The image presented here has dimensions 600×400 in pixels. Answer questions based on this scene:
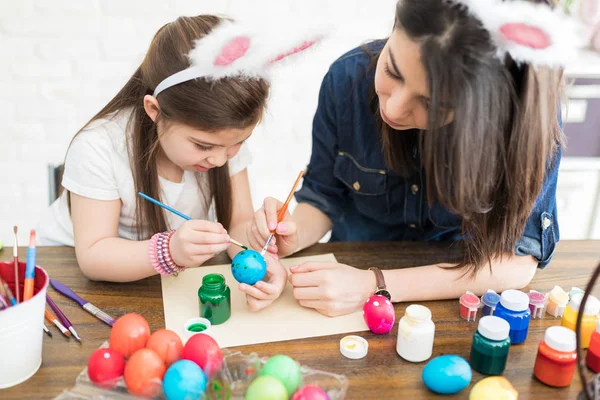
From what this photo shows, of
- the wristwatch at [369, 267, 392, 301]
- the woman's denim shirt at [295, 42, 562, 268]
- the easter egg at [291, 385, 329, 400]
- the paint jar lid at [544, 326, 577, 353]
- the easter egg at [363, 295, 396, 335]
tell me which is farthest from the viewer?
the woman's denim shirt at [295, 42, 562, 268]

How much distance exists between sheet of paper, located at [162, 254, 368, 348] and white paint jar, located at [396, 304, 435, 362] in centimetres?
9

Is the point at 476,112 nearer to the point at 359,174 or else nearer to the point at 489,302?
the point at 489,302

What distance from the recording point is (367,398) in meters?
0.80

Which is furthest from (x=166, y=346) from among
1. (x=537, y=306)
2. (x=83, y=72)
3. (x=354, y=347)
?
(x=83, y=72)

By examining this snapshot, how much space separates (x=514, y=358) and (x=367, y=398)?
0.87 ft

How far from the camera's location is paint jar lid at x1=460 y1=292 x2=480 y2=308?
98 cm

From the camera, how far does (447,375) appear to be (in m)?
0.80

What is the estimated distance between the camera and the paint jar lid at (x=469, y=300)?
98 centimetres

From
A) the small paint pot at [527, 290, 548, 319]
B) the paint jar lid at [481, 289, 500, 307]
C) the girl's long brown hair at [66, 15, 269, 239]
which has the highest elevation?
the girl's long brown hair at [66, 15, 269, 239]

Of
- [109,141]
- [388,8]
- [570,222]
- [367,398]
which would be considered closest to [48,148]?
[109,141]

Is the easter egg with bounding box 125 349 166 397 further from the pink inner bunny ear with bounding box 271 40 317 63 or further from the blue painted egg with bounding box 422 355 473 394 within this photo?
the pink inner bunny ear with bounding box 271 40 317 63

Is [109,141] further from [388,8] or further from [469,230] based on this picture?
[388,8]

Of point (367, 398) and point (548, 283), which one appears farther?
point (548, 283)

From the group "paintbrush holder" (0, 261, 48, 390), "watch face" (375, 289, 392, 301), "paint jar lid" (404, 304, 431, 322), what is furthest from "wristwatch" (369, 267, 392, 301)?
"paintbrush holder" (0, 261, 48, 390)
